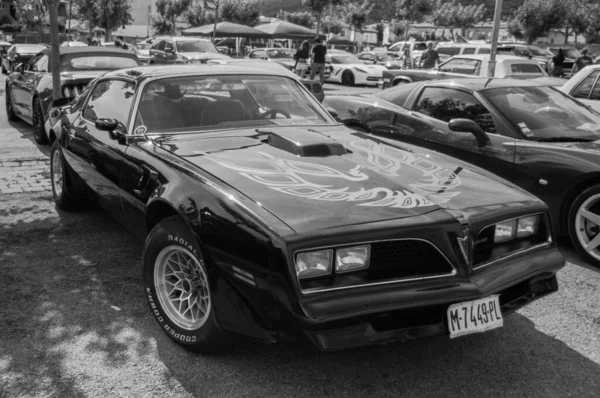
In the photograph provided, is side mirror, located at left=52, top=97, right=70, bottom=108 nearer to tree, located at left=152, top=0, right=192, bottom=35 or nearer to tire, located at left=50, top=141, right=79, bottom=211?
tire, located at left=50, top=141, right=79, bottom=211

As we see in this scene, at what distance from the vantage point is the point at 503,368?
3082mm

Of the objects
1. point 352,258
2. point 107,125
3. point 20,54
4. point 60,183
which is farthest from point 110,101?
point 20,54

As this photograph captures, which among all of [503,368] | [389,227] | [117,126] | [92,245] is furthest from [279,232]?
[92,245]

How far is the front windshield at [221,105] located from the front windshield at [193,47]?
15468 millimetres

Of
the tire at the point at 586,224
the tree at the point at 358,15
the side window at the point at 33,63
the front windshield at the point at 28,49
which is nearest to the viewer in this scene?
the tire at the point at 586,224

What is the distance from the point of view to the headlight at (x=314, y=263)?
8.43 feet

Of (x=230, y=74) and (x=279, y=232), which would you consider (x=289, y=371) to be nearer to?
(x=279, y=232)

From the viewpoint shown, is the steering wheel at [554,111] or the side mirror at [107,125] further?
the steering wheel at [554,111]

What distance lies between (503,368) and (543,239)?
2.36 ft

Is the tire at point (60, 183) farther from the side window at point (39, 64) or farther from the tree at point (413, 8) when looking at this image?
the tree at point (413, 8)

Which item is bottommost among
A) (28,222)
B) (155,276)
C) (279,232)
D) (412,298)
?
(28,222)

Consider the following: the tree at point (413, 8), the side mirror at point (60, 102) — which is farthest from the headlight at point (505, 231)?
the tree at point (413, 8)

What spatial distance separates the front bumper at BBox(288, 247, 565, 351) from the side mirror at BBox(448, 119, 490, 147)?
7.71 ft

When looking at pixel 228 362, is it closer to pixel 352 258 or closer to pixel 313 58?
pixel 352 258
